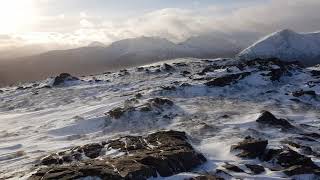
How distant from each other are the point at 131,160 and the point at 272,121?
36.0 meters

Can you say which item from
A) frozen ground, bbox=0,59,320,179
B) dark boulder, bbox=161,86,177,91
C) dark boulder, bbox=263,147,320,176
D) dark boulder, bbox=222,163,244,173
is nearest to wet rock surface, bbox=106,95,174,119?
frozen ground, bbox=0,59,320,179

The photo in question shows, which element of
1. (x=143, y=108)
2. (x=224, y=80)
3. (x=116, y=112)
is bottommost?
(x=224, y=80)

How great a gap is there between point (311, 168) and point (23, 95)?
10337 cm

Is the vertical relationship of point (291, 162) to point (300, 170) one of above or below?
below

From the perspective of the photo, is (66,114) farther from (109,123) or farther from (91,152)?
(91,152)

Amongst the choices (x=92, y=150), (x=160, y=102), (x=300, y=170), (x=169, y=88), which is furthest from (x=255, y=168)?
(x=169, y=88)

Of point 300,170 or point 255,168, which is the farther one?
point 255,168

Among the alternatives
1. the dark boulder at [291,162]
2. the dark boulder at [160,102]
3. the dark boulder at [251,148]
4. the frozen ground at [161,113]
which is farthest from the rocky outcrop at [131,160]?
the dark boulder at [160,102]

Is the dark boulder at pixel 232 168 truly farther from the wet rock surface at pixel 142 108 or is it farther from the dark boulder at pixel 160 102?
the dark boulder at pixel 160 102

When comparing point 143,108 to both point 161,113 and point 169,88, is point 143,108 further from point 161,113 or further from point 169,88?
point 169,88

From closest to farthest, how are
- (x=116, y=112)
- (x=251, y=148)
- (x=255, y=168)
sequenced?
(x=255, y=168) → (x=251, y=148) → (x=116, y=112)

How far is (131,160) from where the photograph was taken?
4381cm

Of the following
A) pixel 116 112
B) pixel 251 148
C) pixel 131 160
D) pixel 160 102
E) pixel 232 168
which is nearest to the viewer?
pixel 131 160

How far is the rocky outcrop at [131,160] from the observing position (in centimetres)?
3944
